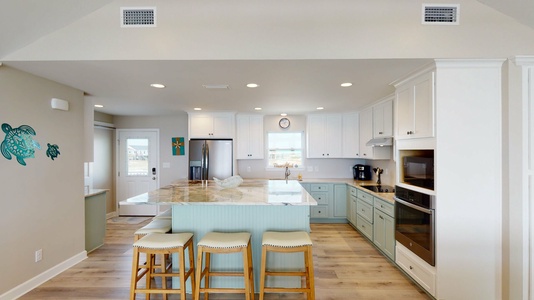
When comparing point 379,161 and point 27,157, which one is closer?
point 27,157

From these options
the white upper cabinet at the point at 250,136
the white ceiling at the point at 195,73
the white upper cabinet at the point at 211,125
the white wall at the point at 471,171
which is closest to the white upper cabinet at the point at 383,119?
the white ceiling at the point at 195,73

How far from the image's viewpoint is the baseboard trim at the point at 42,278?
232 centimetres

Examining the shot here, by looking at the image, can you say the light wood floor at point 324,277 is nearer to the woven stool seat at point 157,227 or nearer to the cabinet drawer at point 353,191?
the woven stool seat at point 157,227

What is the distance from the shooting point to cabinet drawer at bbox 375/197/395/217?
2.97 metres

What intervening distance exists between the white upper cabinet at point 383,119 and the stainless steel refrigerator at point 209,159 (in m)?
2.79

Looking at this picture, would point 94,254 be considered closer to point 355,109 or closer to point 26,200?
point 26,200

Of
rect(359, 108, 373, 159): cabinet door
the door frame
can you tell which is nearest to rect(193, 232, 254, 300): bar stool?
rect(359, 108, 373, 159): cabinet door

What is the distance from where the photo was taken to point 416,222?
8.00 feet

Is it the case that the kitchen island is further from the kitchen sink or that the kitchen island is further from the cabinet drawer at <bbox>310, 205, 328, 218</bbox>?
the cabinet drawer at <bbox>310, 205, 328, 218</bbox>

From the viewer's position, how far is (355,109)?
4.63 m

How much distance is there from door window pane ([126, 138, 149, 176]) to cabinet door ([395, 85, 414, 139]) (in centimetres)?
506

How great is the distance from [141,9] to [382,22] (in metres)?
2.21

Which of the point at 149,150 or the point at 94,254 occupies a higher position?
the point at 149,150

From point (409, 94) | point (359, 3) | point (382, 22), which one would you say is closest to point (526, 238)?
point (409, 94)
